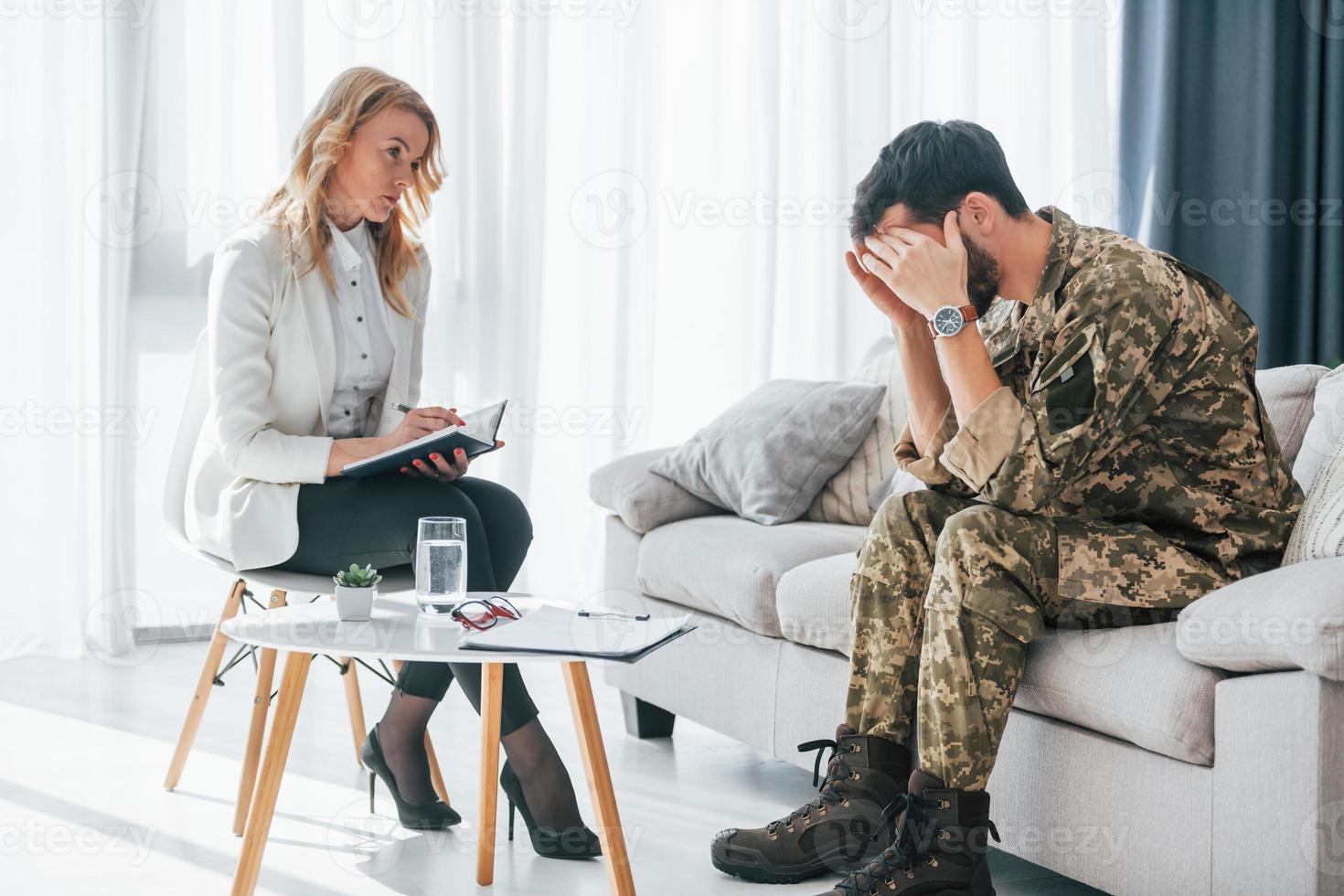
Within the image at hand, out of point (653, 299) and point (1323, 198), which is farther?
point (1323, 198)

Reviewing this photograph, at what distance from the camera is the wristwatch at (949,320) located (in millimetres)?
1604

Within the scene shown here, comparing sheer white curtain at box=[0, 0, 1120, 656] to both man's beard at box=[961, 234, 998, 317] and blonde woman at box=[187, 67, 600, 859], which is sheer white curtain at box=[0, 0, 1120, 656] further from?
man's beard at box=[961, 234, 998, 317]

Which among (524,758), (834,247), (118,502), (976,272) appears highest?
(834,247)

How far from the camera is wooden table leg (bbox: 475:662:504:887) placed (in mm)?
1697

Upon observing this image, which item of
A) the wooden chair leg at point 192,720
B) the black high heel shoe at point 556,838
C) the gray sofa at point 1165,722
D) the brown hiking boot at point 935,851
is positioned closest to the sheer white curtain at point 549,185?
the wooden chair leg at point 192,720

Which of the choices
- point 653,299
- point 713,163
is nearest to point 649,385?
point 653,299

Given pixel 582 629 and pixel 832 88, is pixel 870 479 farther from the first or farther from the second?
pixel 832 88

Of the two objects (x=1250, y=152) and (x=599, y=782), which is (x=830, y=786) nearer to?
(x=599, y=782)

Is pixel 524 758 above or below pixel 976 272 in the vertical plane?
below

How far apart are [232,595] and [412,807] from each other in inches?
19.2

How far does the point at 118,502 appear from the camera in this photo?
124 inches

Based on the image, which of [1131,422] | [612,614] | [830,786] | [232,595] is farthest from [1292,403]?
[232,595]

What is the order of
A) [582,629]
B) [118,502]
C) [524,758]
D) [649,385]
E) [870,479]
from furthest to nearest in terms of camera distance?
[649,385]
[118,502]
[870,479]
[524,758]
[582,629]

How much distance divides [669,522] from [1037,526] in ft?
3.63
